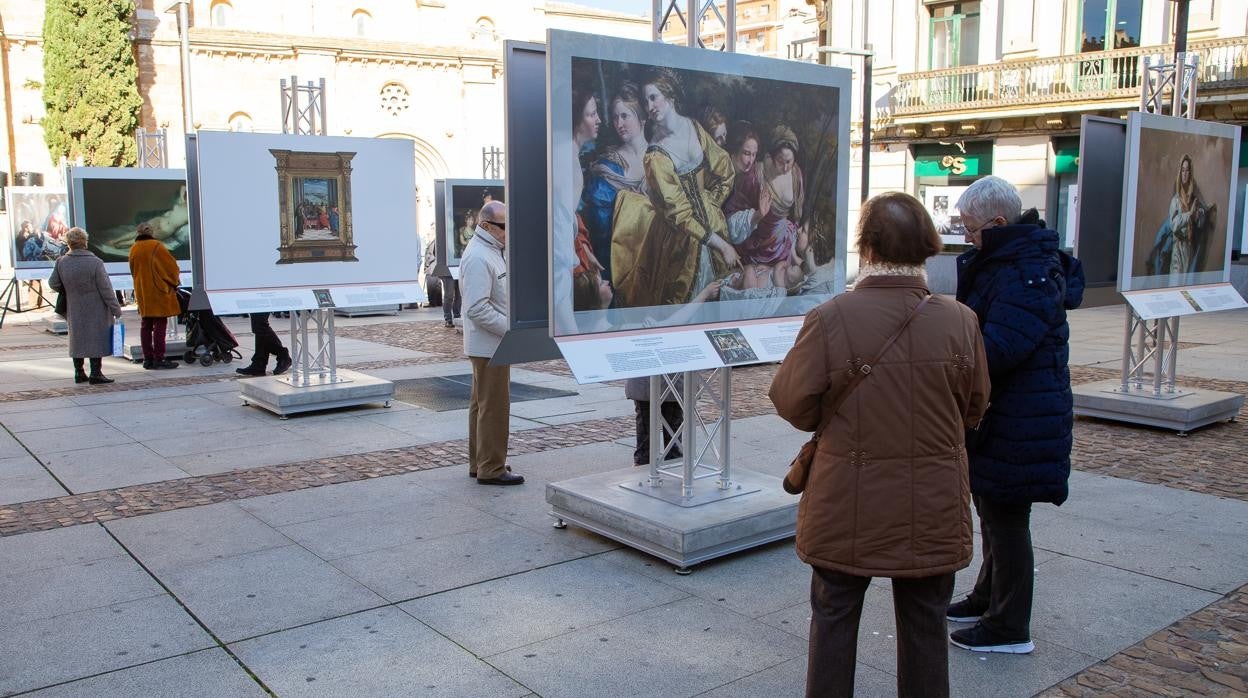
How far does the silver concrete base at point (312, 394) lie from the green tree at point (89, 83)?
22287 mm

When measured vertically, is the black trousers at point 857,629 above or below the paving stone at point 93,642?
above

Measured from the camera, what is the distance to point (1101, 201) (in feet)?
29.3

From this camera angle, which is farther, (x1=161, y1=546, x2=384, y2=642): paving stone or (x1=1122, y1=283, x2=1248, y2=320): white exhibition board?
(x1=1122, y1=283, x2=1248, y2=320): white exhibition board

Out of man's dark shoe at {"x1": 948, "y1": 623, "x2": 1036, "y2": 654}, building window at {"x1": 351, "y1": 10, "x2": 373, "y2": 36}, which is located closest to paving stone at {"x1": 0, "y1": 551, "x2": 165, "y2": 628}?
man's dark shoe at {"x1": 948, "y1": 623, "x2": 1036, "y2": 654}

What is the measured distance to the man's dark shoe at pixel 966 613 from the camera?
175 inches

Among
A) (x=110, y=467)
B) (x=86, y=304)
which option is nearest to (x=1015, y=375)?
(x=110, y=467)

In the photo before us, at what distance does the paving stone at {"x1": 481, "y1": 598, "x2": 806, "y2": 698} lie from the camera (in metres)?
3.87

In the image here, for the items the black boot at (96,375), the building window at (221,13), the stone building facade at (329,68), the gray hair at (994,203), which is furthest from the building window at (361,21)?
the gray hair at (994,203)

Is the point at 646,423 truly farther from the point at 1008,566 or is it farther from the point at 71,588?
the point at 71,588

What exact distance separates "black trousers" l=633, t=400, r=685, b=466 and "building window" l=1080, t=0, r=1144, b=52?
19.7m

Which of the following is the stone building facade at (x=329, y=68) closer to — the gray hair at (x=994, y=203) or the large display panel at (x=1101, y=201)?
the large display panel at (x=1101, y=201)

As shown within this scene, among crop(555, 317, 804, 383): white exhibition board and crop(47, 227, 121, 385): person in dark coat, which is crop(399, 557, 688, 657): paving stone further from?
crop(47, 227, 121, 385): person in dark coat

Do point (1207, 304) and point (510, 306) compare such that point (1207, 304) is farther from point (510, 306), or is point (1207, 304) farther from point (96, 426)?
point (96, 426)

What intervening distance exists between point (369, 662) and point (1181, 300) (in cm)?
790
